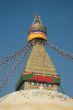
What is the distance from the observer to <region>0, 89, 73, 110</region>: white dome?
14398mm

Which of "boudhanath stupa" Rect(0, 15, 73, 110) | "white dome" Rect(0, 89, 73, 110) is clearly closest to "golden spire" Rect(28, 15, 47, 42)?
"boudhanath stupa" Rect(0, 15, 73, 110)

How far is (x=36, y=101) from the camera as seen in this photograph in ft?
48.6

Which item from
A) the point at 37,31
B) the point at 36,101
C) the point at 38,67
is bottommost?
the point at 36,101

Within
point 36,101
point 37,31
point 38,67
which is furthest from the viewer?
point 37,31

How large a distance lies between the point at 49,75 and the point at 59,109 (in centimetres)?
2494

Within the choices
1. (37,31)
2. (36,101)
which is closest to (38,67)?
(37,31)

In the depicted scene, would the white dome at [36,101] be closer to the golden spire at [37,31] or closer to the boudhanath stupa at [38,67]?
the boudhanath stupa at [38,67]

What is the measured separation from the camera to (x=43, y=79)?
127ft

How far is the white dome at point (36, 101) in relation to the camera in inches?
567

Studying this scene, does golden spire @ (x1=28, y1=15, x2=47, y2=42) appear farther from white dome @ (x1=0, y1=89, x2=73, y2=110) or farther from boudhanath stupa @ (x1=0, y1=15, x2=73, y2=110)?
white dome @ (x1=0, y1=89, x2=73, y2=110)

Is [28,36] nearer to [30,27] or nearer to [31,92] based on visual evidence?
[30,27]

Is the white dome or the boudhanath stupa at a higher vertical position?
the boudhanath stupa

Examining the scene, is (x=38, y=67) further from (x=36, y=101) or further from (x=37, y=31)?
(x=36, y=101)

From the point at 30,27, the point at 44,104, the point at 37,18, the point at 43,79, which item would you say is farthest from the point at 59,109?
the point at 37,18
